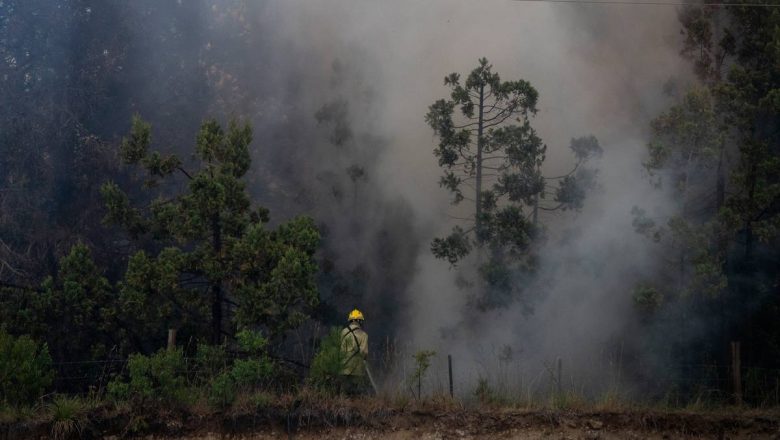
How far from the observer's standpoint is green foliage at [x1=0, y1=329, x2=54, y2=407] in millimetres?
13383

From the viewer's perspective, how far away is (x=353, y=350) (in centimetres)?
1428

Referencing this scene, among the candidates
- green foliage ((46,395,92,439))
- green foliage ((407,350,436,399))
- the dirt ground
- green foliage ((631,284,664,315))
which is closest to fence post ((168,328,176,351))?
the dirt ground

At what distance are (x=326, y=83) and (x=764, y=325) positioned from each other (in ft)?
41.6

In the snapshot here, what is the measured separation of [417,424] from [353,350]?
1.67 metres

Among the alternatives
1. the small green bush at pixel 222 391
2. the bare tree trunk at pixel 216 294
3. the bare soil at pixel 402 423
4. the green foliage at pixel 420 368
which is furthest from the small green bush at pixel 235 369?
the green foliage at pixel 420 368

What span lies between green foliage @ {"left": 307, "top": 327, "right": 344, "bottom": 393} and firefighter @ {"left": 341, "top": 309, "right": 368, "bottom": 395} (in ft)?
0.28

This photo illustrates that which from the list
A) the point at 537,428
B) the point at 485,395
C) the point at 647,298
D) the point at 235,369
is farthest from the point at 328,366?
the point at 647,298

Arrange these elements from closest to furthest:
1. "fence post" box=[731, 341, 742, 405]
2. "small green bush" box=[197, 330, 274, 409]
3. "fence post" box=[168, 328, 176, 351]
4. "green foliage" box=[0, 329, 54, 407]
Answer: "green foliage" box=[0, 329, 54, 407] → "small green bush" box=[197, 330, 274, 409] → "fence post" box=[168, 328, 176, 351] → "fence post" box=[731, 341, 742, 405]

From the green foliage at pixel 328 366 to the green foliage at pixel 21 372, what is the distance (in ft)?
14.2

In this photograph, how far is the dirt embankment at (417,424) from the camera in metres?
14.1

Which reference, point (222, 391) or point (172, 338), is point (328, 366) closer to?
point (222, 391)

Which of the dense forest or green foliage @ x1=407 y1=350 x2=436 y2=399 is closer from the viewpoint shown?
green foliage @ x1=407 y1=350 x2=436 y2=399

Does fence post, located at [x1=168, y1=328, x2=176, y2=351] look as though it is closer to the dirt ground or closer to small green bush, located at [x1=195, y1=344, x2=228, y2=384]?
small green bush, located at [x1=195, y1=344, x2=228, y2=384]

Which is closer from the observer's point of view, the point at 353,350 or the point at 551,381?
the point at 353,350
